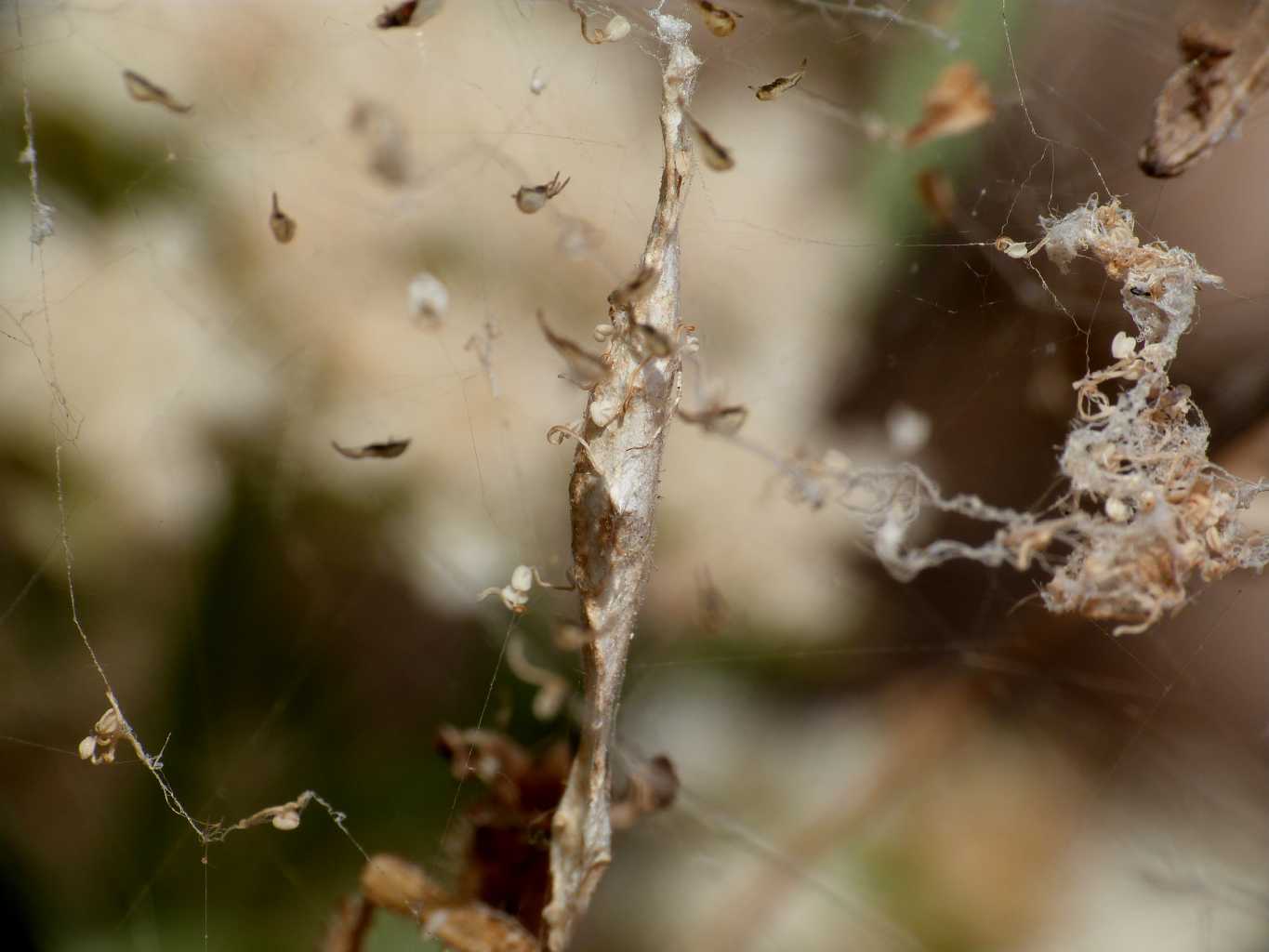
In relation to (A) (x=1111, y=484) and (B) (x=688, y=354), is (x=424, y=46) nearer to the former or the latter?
(B) (x=688, y=354)

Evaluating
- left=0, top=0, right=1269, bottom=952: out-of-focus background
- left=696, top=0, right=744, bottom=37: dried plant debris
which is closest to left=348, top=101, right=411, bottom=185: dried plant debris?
left=0, top=0, right=1269, bottom=952: out-of-focus background

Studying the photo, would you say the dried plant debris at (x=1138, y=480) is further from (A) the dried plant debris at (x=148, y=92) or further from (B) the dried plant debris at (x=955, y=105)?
(A) the dried plant debris at (x=148, y=92)

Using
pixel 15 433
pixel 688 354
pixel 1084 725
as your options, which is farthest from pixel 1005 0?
pixel 15 433

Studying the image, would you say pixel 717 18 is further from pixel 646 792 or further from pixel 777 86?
pixel 646 792

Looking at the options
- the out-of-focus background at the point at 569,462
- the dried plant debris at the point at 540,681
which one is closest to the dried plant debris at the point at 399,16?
the out-of-focus background at the point at 569,462

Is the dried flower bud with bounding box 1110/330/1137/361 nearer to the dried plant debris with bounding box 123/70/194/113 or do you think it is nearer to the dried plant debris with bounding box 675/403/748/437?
the dried plant debris with bounding box 675/403/748/437

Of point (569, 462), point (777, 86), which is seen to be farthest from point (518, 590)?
point (777, 86)
